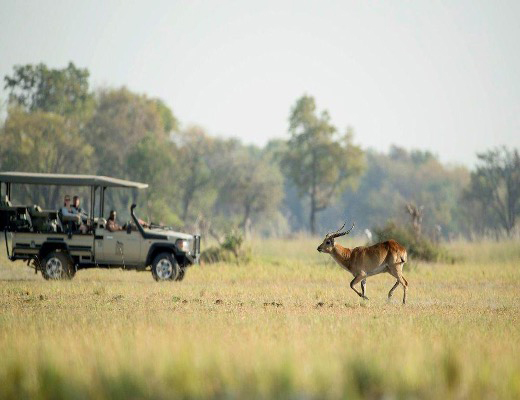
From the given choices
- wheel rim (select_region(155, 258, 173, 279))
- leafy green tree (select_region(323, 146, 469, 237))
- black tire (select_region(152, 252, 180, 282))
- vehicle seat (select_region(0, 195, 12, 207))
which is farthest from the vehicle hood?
leafy green tree (select_region(323, 146, 469, 237))

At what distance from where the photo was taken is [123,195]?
230ft

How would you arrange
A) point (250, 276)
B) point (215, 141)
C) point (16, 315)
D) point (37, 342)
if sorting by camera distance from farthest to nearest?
point (215, 141) → point (250, 276) → point (16, 315) → point (37, 342)

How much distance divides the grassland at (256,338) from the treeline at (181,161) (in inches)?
1502

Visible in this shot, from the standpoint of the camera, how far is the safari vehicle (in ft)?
78.6

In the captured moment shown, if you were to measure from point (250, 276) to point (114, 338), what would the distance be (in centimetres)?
1488

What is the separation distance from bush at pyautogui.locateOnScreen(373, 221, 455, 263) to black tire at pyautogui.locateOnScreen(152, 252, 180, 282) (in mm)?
11199

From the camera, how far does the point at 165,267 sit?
24297 mm

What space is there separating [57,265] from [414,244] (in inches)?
564

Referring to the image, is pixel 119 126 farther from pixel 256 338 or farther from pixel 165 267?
pixel 256 338

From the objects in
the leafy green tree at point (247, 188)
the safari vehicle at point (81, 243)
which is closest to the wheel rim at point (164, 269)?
the safari vehicle at point (81, 243)

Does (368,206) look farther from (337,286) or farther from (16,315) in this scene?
(16,315)

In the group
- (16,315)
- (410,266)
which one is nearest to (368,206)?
(410,266)

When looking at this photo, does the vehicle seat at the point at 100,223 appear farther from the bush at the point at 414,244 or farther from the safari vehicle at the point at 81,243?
the bush at the point at 414,244

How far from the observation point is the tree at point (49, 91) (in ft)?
249
